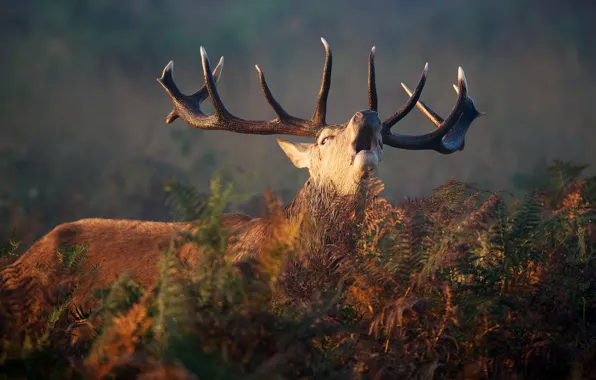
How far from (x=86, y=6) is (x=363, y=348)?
87.1 ft

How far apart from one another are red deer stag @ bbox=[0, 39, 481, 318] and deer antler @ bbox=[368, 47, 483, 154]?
1 cm

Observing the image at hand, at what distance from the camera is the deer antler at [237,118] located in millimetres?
5059

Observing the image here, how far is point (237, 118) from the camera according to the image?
17.9 feet

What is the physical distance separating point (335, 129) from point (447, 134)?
1.99m

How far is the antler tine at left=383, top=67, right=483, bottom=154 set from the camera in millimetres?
5285

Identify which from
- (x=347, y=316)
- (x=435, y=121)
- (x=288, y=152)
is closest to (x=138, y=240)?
(x=288, y=152)

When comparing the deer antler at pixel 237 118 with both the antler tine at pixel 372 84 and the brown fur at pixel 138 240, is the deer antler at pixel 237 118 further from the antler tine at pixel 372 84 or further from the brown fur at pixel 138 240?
the brown fur at pixel 138 240

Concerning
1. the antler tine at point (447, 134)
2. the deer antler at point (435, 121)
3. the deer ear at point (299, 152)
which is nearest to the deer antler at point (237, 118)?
the deer ear at point (299, 152)

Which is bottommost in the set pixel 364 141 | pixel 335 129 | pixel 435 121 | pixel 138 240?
pixel 138 240

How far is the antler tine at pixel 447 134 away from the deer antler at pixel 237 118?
0.86 metres

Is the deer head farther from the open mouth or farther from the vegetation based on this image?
the vegetation

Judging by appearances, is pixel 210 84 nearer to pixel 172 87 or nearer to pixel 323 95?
pixel 172 87

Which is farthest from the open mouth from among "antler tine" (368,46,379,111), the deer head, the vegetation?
the vegetation

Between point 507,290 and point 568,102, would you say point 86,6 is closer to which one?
point 568,102
